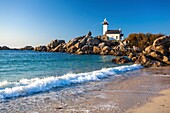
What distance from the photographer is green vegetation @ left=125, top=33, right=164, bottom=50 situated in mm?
92000

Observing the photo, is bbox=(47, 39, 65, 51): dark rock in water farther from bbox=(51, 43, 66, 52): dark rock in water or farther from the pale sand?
the pale sand

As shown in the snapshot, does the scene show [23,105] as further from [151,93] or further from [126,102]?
[151,93]

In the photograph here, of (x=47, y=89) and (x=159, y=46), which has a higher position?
(x=159, y=46)

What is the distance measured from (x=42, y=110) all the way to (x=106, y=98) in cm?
380

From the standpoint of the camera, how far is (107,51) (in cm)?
8375

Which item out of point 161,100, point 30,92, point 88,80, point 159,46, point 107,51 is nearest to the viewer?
point 161,100

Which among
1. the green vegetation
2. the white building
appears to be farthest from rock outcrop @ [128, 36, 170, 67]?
the white building

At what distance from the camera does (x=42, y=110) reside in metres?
9.89

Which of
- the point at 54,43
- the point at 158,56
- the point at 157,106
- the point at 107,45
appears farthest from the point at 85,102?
the point at 54,43

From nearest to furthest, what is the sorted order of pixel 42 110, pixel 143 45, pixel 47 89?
pixel 42 110 → pixel 47 89 → pixel 143 45

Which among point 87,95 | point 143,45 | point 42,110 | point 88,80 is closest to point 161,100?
point 87,95

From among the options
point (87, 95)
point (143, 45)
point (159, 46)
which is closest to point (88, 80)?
point (87, 95)

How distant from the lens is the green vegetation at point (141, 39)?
92000mm

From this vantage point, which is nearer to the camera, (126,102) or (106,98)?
(126,102)
